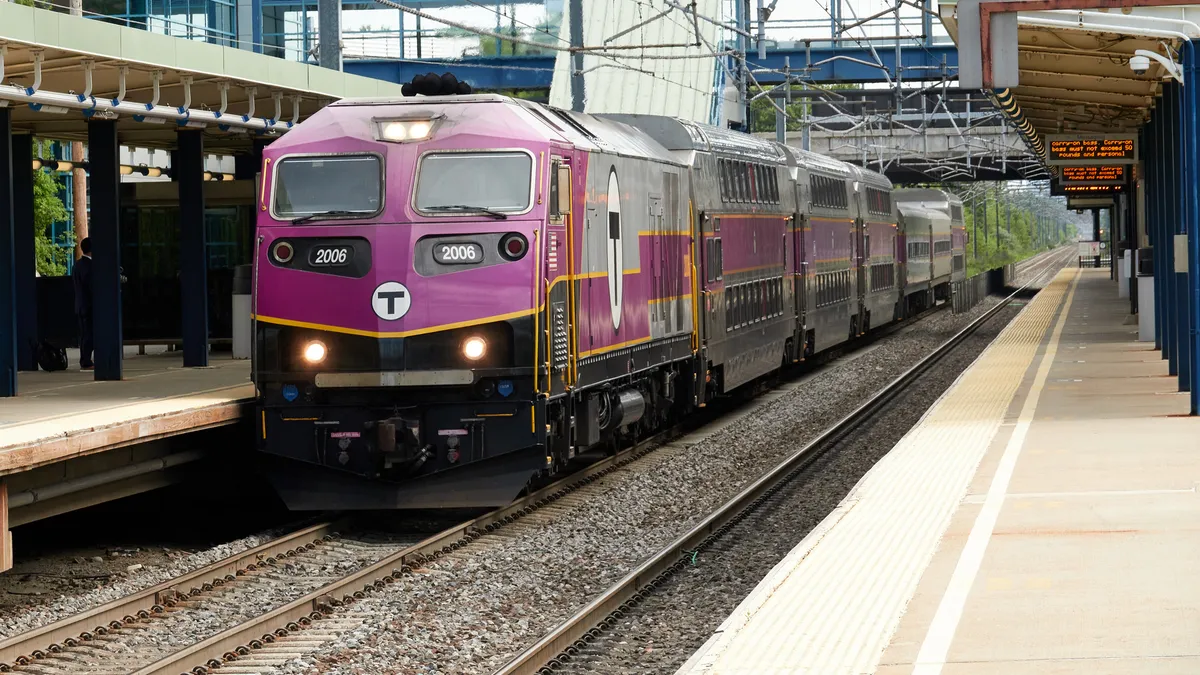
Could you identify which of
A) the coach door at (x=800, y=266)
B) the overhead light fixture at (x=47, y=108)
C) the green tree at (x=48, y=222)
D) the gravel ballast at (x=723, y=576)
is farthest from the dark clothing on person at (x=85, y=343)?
the green tree at (x=48, y=222)

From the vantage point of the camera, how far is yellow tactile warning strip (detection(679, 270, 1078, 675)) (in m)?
7.53

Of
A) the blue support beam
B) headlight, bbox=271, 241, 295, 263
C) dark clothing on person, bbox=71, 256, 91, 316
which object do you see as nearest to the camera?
headlight, bbox=271, 241, 295, 263

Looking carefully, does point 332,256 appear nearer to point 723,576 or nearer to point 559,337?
point 559,337

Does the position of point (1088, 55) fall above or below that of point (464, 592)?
above

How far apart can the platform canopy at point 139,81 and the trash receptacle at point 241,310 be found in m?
1.85

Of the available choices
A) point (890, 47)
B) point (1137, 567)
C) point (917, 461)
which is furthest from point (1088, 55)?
point (890, 47)

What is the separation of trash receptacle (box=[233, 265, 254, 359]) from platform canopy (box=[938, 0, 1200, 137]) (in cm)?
882

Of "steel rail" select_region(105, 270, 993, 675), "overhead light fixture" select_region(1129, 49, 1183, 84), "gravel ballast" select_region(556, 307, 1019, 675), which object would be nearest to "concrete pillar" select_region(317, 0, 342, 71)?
"steel rail" select_region(105, 270, 993, 675)

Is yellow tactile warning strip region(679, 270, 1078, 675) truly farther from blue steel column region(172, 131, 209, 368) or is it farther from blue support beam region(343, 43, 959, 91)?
blue support beam region(343, 43, 959, 91)

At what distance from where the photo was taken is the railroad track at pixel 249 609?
928cm

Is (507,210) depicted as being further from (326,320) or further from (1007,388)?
(1007,388)

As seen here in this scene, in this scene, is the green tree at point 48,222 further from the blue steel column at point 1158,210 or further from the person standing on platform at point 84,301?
the blue steel column at point 1158,210

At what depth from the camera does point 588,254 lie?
14.2m

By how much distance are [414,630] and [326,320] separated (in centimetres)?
385
